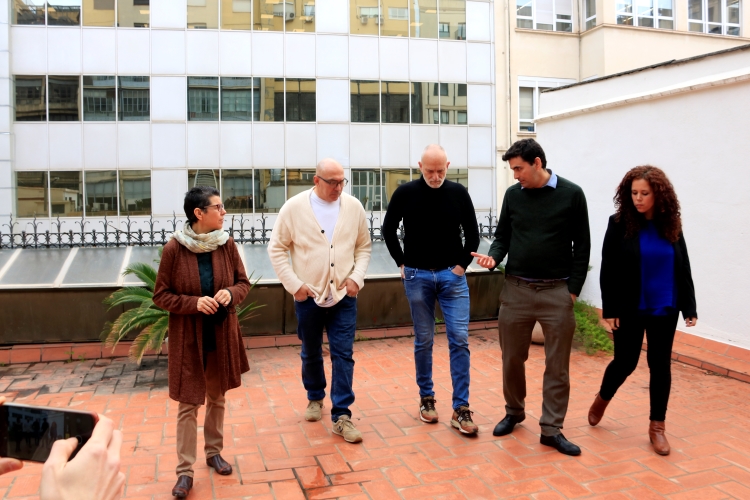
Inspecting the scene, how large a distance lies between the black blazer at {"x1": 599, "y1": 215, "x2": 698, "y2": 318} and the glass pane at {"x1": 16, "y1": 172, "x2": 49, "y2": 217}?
24596 mm

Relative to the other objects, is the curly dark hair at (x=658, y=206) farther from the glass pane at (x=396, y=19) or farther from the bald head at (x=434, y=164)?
the glass pane at (x=396, y=19)

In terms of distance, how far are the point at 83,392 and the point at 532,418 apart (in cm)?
382

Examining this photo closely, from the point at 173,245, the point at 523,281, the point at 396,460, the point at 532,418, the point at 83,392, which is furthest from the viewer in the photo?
the point at 83,392

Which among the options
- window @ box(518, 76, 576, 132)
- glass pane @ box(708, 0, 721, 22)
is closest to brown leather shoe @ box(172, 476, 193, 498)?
window @ box(518, 76, 576, 132)

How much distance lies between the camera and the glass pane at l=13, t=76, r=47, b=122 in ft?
80.7

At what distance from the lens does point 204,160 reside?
82.8ft

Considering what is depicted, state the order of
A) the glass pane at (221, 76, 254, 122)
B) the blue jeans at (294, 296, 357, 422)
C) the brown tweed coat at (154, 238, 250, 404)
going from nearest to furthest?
the brown tweed coat at (154, 238, 250, 404) → the blue jeans at (294, 296, 357, 422) → the glass pane at (221, 76, 254, 122)

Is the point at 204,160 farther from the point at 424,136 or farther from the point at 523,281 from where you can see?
the point at 523,281

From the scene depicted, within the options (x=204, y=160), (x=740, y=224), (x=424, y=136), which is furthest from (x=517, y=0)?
(x=740, y=224)

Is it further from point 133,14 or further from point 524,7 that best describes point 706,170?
point 133,14

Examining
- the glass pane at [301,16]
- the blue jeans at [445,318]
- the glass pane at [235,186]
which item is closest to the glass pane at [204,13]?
the glass pane at [301,16]

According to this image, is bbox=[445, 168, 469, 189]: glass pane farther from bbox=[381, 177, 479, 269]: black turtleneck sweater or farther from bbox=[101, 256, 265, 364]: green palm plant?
bbox=[381, 177, 479, 269]: black turtleneck sweater

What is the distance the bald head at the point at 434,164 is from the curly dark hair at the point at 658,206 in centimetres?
126

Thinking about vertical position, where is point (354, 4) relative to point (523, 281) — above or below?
above
